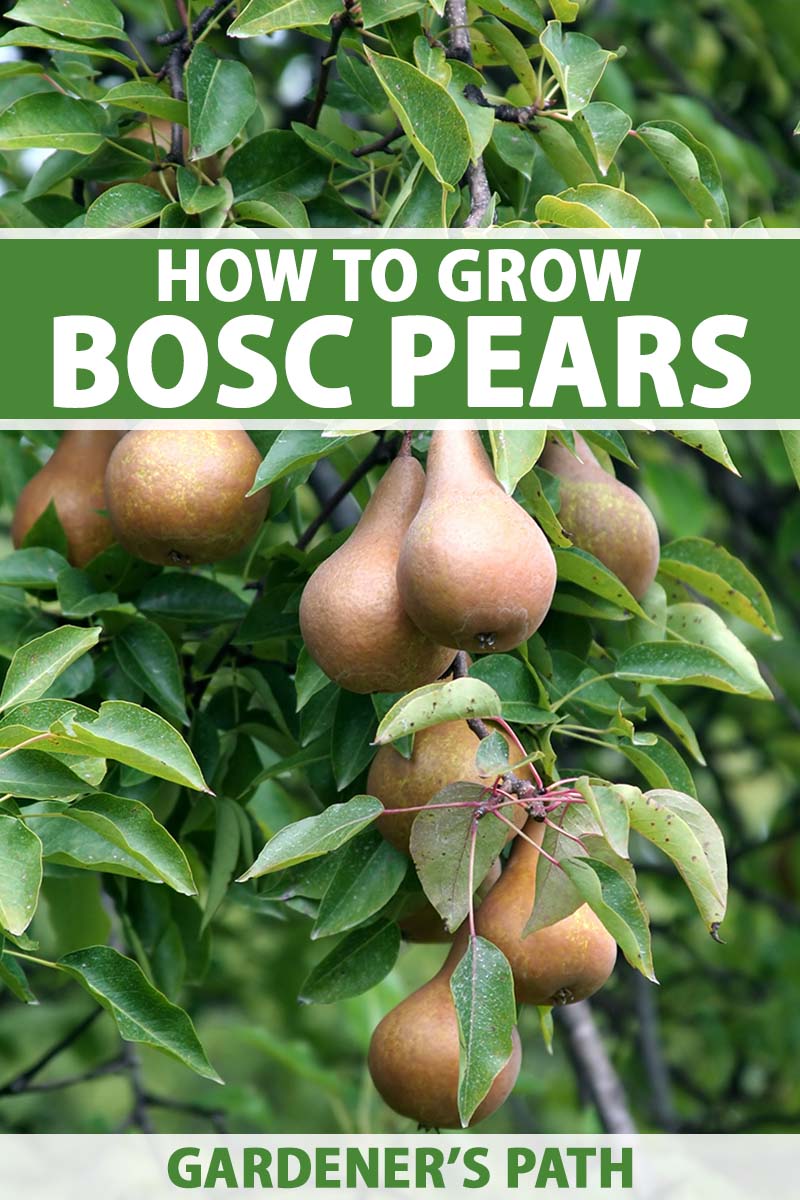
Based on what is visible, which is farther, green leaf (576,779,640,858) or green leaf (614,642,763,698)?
green leaf (614,642,763,698)

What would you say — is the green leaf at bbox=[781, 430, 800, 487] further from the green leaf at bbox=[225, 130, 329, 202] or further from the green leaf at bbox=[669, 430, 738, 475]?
the green leaf at bbox=[225, 130, 329, 202]

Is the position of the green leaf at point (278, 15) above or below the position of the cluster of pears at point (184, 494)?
above

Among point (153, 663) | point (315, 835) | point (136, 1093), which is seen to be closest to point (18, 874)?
point (315, 835)

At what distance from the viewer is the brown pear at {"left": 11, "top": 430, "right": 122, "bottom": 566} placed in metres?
1.48

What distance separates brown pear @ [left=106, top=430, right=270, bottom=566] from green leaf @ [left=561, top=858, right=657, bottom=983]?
1.32 feet

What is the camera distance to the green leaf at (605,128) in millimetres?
1232

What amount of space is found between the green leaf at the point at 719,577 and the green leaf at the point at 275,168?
19.4 inches

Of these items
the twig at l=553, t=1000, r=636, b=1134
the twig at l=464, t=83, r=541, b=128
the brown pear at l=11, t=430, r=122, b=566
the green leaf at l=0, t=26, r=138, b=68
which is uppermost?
the green leaf at l=0, t=26, r=138, b=68

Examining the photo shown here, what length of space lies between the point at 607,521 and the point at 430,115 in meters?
0.38
